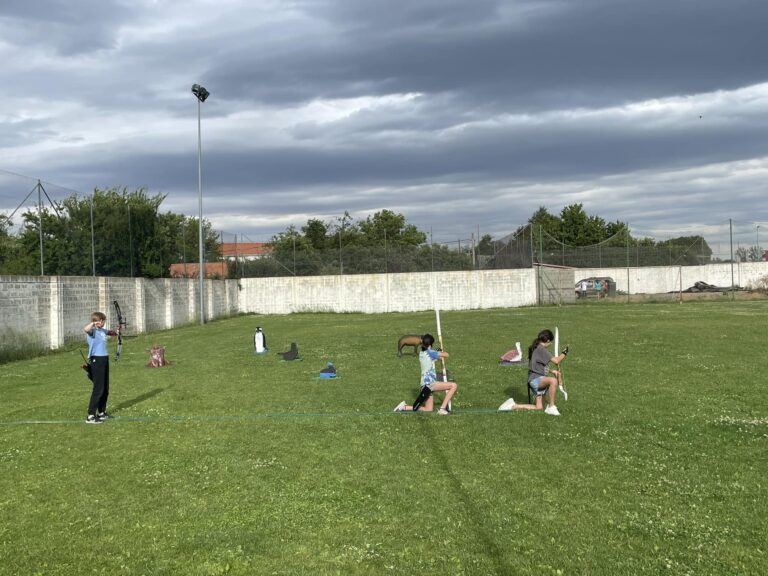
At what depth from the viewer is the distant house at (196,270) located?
38.7m

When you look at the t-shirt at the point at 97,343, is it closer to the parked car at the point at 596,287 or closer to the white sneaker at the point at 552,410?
the white sneaker at the point at 552,410

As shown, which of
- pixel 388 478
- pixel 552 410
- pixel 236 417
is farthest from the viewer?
pixel 236 417

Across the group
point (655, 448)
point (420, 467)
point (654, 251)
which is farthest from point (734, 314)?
point (420, 467)

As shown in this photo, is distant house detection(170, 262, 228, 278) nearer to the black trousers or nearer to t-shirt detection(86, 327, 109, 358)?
t-shirt detection(86, 327, 109, 358)

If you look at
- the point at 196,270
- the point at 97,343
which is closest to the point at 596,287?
the point at 196,270

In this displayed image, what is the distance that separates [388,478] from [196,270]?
36.5 meters

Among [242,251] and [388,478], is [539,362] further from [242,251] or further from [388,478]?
[242,251]

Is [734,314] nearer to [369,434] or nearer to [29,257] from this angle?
[369,434]


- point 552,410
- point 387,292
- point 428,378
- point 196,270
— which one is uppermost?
point 196,270

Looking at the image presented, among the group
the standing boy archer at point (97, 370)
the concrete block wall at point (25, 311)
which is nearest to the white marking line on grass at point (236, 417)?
the standing boy archer at point (97, 370)

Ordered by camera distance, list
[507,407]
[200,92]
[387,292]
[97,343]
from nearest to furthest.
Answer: [507,407], [97,343], [200,92], [387,292]

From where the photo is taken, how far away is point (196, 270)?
137 feet

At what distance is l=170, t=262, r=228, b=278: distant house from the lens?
1523 inches

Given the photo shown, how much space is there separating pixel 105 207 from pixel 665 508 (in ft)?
98.4
